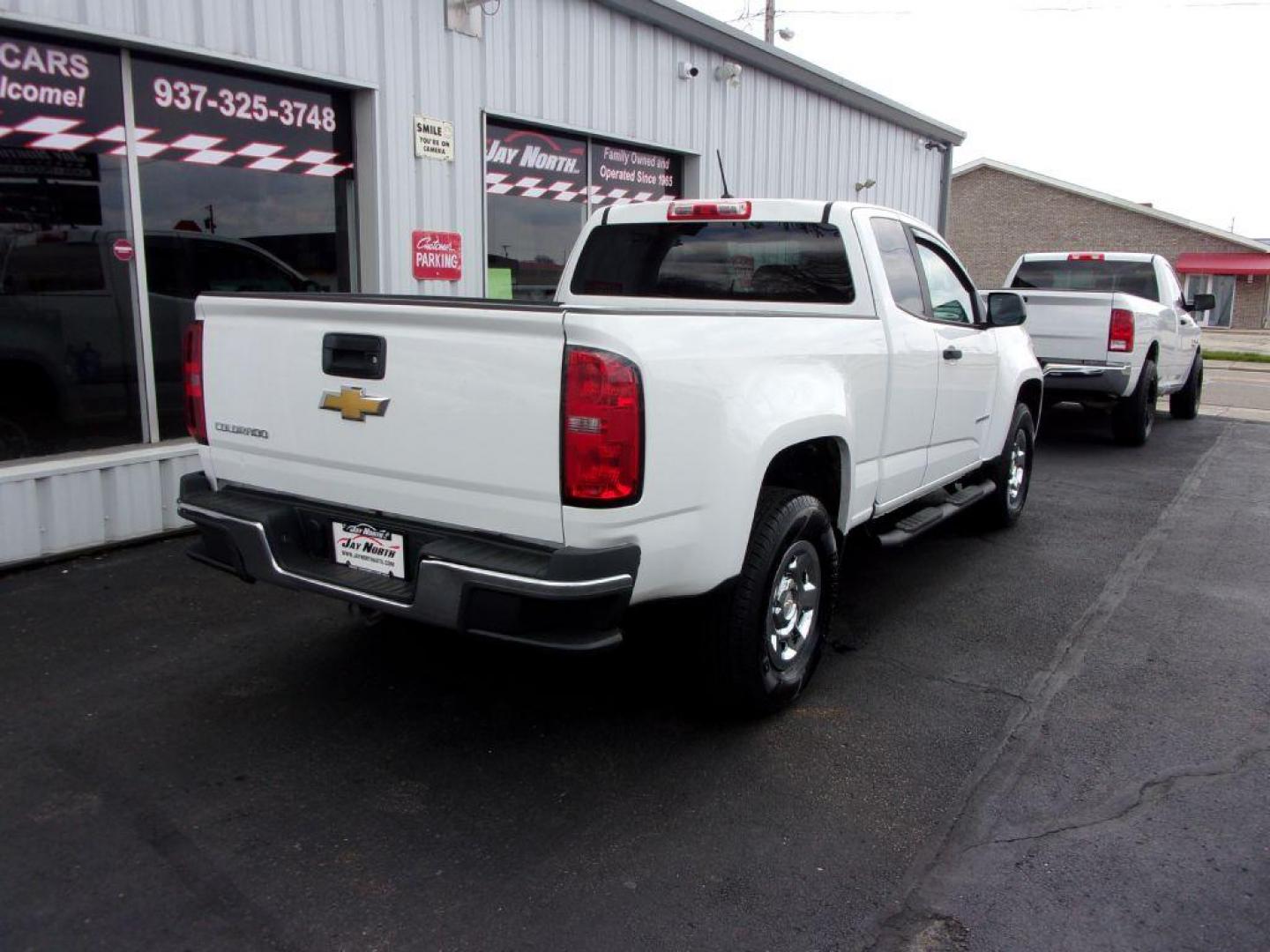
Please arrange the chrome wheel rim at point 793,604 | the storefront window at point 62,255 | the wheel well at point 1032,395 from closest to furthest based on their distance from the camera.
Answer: the chrome wheel rim at point 793,604
the storefront window at point 62,255
the wheel well at point 1032,395

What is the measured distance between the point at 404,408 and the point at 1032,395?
5201mm

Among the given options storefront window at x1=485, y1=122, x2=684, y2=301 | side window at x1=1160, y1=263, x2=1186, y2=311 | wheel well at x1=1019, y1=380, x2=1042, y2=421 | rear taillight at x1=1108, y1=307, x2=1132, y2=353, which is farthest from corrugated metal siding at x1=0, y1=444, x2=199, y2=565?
side window at x1=1160, y1=263, x2=1186, y2=311

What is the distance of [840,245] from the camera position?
4578 mm

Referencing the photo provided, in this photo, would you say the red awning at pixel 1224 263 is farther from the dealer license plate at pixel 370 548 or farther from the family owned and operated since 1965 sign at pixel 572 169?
the dealer license plate at pixel 370 548

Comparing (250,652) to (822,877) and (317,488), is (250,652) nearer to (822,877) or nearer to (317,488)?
(317,488)

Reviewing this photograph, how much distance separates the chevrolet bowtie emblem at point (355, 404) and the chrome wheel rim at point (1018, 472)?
4.59m

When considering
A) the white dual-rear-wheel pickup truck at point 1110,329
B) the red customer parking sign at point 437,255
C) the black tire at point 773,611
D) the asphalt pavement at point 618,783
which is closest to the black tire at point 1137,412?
the white dual-rear-wheel pickup truck at point 1110,329

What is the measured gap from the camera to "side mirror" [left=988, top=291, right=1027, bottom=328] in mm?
5723

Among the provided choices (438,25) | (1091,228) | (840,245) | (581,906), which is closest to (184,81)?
(438,25)

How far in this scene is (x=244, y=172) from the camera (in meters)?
6.58

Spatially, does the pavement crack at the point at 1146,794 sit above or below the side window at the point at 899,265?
below

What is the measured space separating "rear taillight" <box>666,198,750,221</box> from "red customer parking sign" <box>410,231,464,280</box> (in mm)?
3016

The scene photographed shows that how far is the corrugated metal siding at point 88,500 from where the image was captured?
5355 mm

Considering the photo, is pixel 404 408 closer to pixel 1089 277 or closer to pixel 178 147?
pixel 178 147
